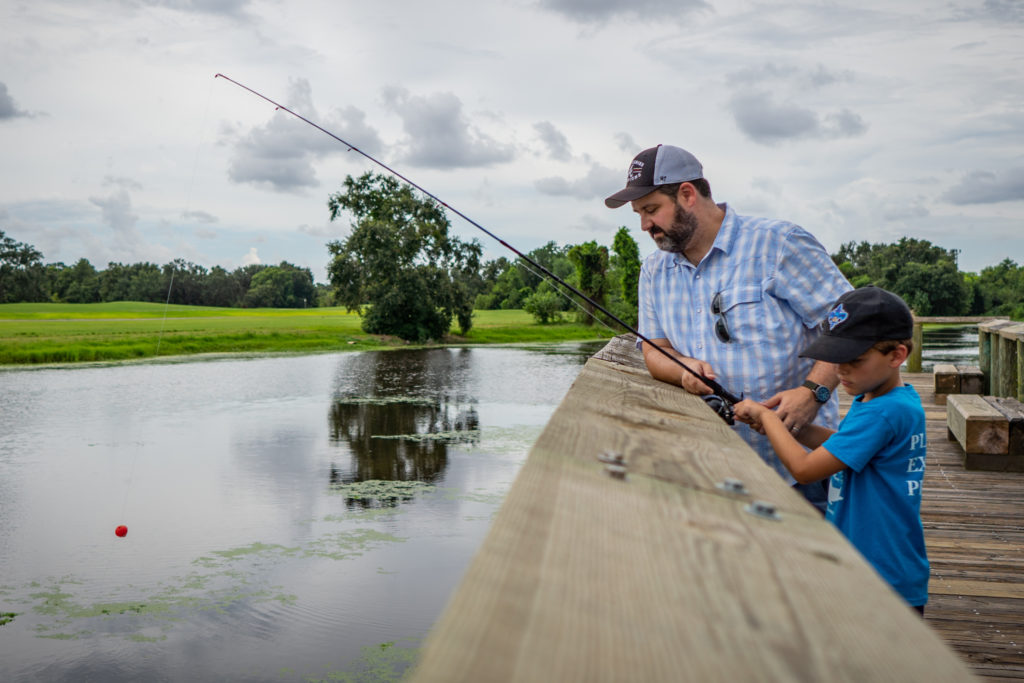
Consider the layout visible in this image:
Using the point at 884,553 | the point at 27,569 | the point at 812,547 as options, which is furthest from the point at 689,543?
the point at 27,569

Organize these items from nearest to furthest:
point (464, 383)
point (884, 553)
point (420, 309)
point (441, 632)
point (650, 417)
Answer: point (441, 632) → point (650, 417) → point (884, 553) → point (464, 383) → point (420, 309)

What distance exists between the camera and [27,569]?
25.0 ft

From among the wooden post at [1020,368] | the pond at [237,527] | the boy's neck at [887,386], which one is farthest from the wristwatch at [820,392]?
the wooden post at [1020,368]

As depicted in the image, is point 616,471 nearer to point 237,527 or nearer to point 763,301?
point 763,301

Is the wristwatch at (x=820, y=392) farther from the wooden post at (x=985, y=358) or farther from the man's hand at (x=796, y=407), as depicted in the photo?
the wooden post at (x=985, y=358)

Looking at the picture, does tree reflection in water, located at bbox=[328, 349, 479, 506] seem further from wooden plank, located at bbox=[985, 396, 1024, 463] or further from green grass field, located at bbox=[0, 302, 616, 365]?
green grass field, located at bbox=[0, 302, 616, 365]

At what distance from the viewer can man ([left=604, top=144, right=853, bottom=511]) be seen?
2.47 metres

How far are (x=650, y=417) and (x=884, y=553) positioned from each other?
0.79 metres

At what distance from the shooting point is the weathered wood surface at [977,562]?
10.8ft

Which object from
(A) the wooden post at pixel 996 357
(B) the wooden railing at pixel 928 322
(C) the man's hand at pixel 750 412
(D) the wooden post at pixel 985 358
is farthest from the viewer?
(B) the wooden railing at pixel 928 322

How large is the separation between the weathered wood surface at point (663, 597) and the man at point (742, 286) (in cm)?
132

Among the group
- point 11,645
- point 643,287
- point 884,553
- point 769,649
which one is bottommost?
point 11,645

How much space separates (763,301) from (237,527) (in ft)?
25.2

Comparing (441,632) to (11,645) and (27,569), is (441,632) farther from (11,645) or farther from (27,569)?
(27,569)
